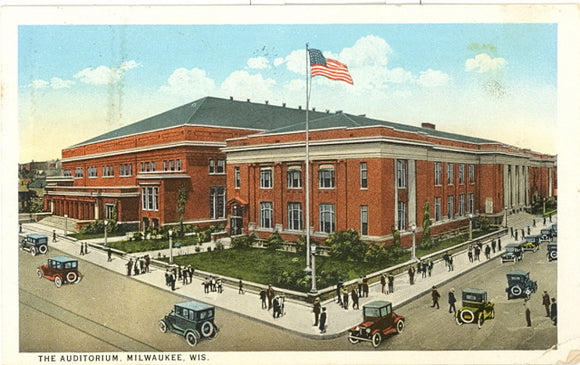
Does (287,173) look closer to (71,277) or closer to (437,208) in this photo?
(437,208)

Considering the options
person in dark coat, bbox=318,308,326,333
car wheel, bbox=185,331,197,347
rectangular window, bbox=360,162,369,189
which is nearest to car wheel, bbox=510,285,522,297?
rectangular window, bbox=360,162,369,189

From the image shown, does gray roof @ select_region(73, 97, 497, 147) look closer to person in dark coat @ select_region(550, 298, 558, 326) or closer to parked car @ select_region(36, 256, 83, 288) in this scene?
parked car @ select_region(36, 256, 83, 288)

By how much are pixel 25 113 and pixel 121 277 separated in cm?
430

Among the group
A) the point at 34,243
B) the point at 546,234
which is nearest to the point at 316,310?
the point at 546,234

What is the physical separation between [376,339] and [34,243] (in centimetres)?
797

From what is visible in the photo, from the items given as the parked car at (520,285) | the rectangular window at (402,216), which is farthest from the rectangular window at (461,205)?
the parked car at (520,285)

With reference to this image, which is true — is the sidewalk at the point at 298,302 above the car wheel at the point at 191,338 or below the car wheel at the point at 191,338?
above

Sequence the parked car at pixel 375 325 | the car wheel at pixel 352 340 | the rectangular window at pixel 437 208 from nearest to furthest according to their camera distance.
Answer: the parked car at pixel 375 325 → the car wheel at pixel 352 340 → the rectangular window at pixel 437 208

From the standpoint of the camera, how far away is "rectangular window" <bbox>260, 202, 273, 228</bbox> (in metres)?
9.90

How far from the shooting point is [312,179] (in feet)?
30.5

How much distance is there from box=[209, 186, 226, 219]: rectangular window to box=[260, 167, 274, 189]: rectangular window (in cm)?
97

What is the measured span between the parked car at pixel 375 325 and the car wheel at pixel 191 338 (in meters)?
3.25

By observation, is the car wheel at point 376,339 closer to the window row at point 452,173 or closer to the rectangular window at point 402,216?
the rectangular window at point 402,216

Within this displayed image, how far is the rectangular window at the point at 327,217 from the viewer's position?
30.2 feet
